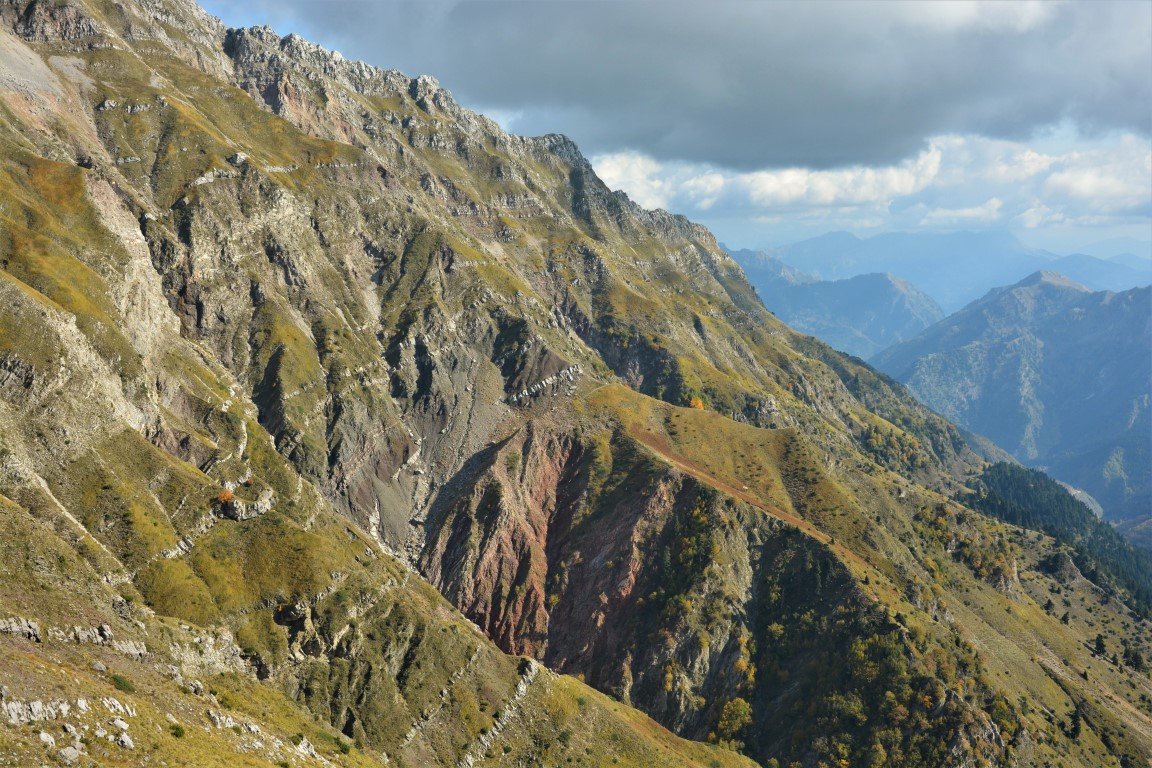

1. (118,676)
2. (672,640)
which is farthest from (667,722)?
(118,676)

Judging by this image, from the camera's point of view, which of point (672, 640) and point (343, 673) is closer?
point (343, 673)

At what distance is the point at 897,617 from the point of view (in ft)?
554

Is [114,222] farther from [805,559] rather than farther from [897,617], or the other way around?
[897,617]

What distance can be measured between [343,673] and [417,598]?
29.5m

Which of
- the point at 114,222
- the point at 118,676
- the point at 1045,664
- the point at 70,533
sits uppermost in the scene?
the point at 114,222

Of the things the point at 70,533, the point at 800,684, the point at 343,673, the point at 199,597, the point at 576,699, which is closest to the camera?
the point at 70,533

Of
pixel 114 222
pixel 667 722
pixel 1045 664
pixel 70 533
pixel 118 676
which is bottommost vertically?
pixel 667 722

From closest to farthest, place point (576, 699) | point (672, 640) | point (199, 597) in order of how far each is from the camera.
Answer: point (199, 597)
point (576, 699)
point (672, 640)

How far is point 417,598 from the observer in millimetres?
150000

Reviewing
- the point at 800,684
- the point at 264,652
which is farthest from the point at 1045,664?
the point at 264,652

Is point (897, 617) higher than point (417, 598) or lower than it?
higher

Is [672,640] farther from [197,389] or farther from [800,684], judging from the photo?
[197,389]

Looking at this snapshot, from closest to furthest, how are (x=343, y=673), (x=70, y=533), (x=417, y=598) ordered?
(x=70, y=533), (x=343, y=673), (x=417, y=598)

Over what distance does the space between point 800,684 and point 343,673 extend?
106 meters
